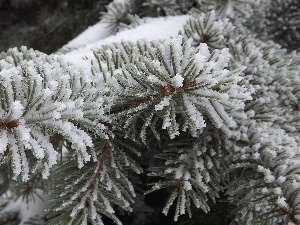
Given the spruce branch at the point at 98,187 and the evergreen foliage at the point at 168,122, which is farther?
the spruce branch at the point at 98,187

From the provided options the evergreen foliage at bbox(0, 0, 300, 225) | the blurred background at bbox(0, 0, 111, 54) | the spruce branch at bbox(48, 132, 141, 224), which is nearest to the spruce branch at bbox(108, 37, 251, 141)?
the evergreen foliage at bbox(0, 0, 300, 225)

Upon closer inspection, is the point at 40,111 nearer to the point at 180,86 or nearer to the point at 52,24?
the point at 180,86

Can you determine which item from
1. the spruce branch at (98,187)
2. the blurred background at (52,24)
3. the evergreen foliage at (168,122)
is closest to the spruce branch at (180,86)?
the evergreen foliage at (168,122)

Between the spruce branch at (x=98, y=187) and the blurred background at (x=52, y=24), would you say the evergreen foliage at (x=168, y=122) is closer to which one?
the spruce branch at (x=98, y=187)

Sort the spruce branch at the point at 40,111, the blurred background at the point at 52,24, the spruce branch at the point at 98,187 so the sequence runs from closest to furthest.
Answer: the spruce branch at the point at 40,111 < the spruce branch at the point at 98,187 < the blurred background at the point at 52,24

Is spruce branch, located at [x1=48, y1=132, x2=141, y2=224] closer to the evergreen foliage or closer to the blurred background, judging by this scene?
the evergreen foliage

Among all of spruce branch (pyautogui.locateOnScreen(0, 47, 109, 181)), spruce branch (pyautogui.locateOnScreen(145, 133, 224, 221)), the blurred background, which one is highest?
spruce branch (pyautogui.locateOnScreen(0, 47, 109, 181))

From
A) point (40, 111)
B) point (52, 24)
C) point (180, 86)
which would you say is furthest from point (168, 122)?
point (52, 24)

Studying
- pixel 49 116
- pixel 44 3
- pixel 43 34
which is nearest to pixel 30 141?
pixel 49 116

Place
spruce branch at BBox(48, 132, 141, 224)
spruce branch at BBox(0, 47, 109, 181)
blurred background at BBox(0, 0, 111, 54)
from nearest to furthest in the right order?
spruce branch at BBox(0, 47, 109, 181) < spruce branch at BBox(48, 132, 141, 224) < blurred background at BBox(0, 0, 111, 54)

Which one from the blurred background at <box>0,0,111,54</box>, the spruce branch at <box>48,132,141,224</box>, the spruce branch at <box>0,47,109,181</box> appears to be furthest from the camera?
the blurred background at <box>0,0,111,54</box>
